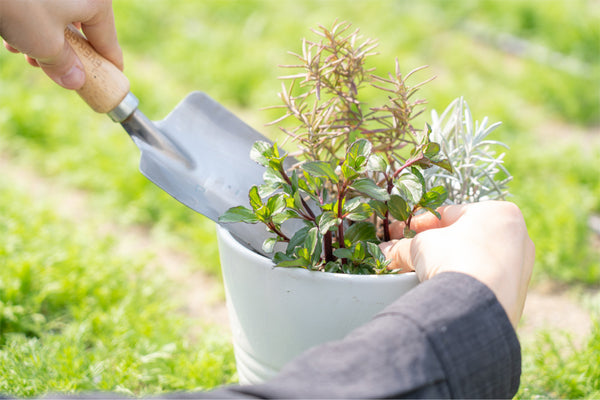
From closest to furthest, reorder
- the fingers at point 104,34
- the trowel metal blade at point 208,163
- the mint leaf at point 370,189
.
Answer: the mint leaf at point 370,189 < the trowel metal blade at point 208,163 < the fingers at point 104,34

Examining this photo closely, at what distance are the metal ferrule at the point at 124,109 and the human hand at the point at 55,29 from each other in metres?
0.08

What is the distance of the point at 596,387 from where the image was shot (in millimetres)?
1239

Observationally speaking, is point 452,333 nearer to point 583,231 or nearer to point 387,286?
point 387,286

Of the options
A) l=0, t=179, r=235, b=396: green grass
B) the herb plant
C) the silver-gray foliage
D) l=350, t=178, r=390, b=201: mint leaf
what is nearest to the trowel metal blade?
the herb plant

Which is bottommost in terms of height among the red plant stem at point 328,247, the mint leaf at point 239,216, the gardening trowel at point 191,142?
the red plant stem at point 328,247

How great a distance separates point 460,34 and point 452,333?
327cm

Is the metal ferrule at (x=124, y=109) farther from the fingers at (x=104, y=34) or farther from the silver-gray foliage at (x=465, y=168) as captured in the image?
the silver-gray foliage at (x=465, y=168)

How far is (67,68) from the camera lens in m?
1.09

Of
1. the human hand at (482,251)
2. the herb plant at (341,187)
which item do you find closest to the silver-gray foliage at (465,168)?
the herb plant at (341,187)

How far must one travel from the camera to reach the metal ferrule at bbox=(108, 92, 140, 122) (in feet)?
3.82

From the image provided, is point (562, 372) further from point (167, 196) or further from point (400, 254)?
point (167, 196)

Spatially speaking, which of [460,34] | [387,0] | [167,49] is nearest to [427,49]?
[460,34]

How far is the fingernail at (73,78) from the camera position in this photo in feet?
3.62

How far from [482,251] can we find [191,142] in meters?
0.66
